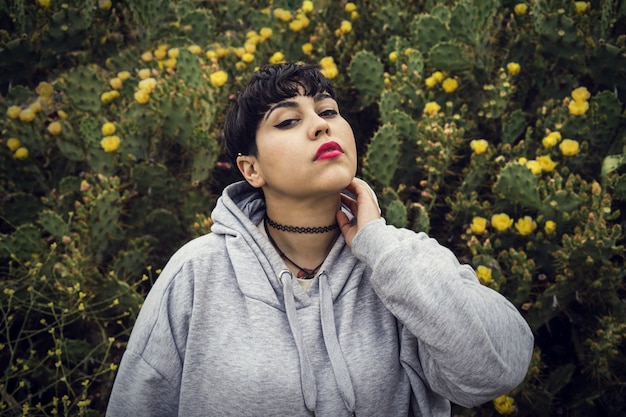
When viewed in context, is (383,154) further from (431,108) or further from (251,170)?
(251,170)

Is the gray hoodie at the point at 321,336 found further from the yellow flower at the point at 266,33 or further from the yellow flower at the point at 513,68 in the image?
the yellow flower at the point at 266,33

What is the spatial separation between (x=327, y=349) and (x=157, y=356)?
496 millimetres

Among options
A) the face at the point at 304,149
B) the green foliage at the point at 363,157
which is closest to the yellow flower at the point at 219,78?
the green foliage at the point at 363,157

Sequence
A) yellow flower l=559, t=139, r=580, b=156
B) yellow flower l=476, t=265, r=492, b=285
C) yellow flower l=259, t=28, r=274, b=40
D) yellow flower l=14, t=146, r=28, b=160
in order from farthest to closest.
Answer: yellow flower l=259, t=28, r=274, b=40
yellow flower l=14, t=146, r=28, b=160
yellow flower l=559, t=139, r=580, b=156
yellow flower l=476, t=265, r=492, b=285

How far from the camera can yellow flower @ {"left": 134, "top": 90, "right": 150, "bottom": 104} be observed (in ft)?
10.1

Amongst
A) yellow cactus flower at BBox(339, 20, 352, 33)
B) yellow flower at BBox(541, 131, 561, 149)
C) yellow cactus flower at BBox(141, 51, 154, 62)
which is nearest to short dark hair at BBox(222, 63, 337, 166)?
yellow flower at BBox(541, 131, 561, 149)

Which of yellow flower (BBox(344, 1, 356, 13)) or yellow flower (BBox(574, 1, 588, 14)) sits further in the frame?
yellow flower (BBox(344, 1, 356, 13))

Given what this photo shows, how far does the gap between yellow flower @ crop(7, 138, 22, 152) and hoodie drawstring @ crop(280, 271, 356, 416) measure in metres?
2.43

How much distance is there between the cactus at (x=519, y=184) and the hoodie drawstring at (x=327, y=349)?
1207 millimetres

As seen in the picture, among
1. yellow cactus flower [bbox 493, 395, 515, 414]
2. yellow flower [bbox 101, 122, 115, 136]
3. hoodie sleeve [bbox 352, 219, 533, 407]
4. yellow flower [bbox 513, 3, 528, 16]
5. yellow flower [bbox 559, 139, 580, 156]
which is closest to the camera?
→ hoodie sleeve [bbox 352, 219, 533, 407]

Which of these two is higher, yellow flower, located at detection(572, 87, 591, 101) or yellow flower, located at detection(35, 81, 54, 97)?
yellow flower, located at detection(572, 87, 591, 101)

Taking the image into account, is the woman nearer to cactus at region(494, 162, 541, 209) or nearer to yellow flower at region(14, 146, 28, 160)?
cactus at region(494, 162, 541, 209)

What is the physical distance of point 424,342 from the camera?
1.53 meters

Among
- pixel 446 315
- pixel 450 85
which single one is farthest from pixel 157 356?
pixel 450 85
